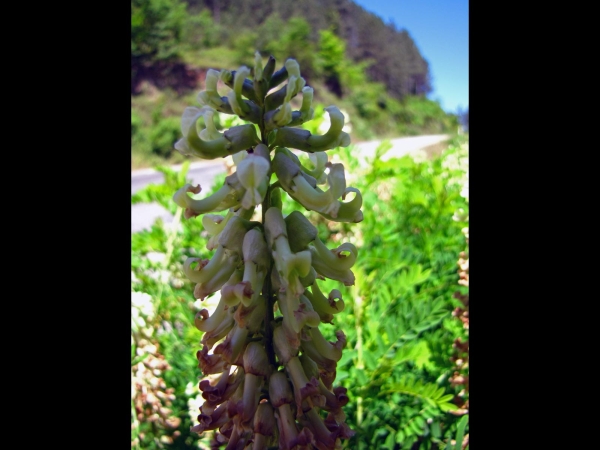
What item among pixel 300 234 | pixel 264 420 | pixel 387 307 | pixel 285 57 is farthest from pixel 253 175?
pixel 285 57

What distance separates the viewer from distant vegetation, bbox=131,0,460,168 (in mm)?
31622

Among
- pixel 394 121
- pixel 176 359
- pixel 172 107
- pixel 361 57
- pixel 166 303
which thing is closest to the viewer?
pixel 176 359

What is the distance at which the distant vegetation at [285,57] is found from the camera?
104ft

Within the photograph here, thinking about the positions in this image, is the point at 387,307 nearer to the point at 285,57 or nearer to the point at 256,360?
the point at 256,360

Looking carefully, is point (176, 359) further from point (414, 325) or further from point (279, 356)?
point (279, 356)

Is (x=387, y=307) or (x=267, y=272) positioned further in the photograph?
(x=387, y=307)

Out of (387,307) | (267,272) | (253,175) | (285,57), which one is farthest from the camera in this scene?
(285,57)

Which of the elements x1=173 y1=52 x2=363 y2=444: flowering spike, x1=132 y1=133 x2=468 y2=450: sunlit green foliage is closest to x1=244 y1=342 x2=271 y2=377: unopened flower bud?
x1=173 y1=52 x2=363 y2=444: flowering spike

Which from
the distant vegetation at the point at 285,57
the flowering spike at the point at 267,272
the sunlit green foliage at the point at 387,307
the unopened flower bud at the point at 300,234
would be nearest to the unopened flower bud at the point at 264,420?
the flowering spike at the point at 267,272

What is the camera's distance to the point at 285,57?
40438 mm

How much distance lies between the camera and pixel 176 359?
2.72m

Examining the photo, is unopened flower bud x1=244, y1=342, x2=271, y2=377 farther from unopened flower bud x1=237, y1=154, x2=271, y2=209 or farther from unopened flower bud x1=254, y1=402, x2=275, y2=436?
unopened flower bud x1=237, y1=154, x2=271, y2=209
